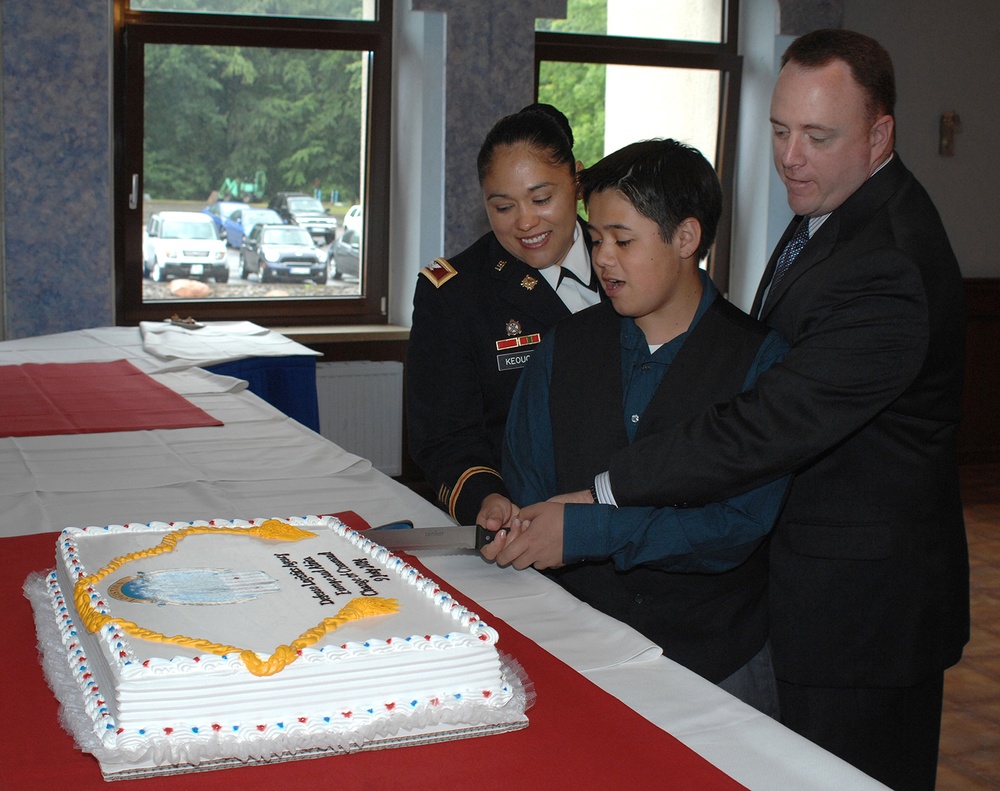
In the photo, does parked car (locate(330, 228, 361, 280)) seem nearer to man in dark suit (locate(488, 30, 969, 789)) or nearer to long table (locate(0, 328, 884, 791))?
long table (locate(0, 328, 884, 791))

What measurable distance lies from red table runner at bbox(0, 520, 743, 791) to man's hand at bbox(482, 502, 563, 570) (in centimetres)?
34

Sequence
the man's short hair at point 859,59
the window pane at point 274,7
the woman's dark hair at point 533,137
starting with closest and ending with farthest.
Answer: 1. the man's short hair at point 859,59
2. the woman's dark hair at point 533,137
3. the window pane at point 274,7

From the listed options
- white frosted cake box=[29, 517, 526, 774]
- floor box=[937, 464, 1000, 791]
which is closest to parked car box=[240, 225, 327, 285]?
floor box=[937, 464, 1000, 791]

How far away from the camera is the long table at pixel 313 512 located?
937 millimetres

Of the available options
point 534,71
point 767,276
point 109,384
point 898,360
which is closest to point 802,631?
point 898,360

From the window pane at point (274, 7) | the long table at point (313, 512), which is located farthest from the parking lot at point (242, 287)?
the long table at point (313, 512)

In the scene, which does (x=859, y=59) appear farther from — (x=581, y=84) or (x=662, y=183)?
(x=581, y=84)

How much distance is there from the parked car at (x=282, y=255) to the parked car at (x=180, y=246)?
14 cm

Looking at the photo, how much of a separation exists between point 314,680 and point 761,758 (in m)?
0.39

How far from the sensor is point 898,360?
1423mm

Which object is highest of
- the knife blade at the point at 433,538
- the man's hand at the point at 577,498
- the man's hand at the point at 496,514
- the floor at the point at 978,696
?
the man's hand at the point at 577,498

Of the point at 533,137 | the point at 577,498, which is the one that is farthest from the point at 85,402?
the point at 577,498

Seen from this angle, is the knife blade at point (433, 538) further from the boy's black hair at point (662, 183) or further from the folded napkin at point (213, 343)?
the folded napkin at point (213, 343)

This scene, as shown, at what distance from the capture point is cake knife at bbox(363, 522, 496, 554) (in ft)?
4.73
